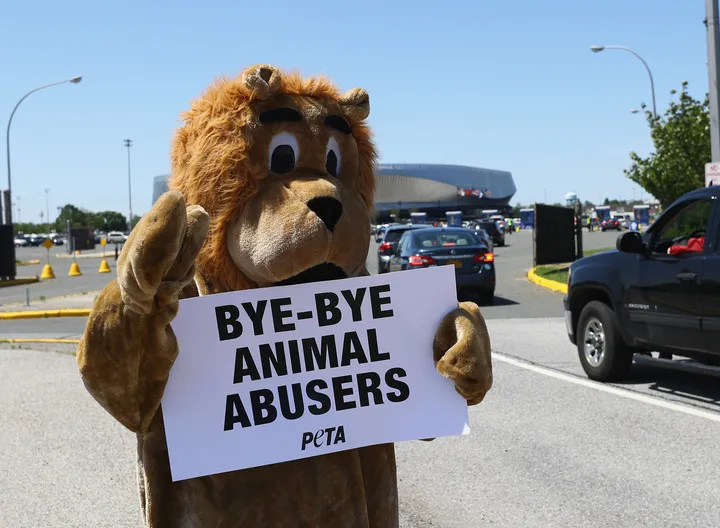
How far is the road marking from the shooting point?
6871mm

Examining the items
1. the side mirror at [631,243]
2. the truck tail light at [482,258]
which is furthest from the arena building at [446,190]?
the side mirror at [631,243]

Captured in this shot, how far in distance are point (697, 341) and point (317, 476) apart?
5.68 metres

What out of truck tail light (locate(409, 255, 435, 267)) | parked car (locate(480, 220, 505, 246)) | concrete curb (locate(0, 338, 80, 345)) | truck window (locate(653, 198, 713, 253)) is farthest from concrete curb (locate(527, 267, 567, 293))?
parked car (locate(480, 220, 505, 246))

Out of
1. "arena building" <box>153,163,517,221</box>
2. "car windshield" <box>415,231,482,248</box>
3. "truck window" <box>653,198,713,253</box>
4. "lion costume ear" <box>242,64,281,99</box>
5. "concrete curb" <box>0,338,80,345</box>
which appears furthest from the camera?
"arena building" <box>153,163,517,221</box>

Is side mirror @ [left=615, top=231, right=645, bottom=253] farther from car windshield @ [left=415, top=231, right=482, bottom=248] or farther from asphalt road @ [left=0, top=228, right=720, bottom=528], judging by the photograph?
car windshield @ [left=415, top=231, right=482, bottom=248]

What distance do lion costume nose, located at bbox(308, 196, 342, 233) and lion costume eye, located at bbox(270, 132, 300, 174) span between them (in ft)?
0.71

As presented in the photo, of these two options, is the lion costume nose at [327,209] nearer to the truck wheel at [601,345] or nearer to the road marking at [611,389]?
the road marking at [611,389]

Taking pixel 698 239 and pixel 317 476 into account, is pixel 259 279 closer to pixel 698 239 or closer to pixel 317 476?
pixel 317 476

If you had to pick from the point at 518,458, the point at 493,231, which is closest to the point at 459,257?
the point at 518,458

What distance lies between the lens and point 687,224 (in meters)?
7.89

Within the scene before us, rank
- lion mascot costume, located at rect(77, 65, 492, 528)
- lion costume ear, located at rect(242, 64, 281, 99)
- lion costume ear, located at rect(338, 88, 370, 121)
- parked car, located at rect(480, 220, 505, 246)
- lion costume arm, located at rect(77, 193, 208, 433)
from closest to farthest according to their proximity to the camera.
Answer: lion costume arm, located at rect(77, 193, 208, 433)
lion mascot costume, located at rect(77, 65, 492, 528)
lion costume ear, located at rect(242, 64, 281, 99)
lion costume ear, located at rect(338, 88, 370, 121)
parked car, located at rect(480, 220, 505, 246)

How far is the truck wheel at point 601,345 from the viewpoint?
8141 mm

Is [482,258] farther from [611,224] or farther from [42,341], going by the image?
[611,224]

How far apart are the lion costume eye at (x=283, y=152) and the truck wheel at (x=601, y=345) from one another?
6.34m
